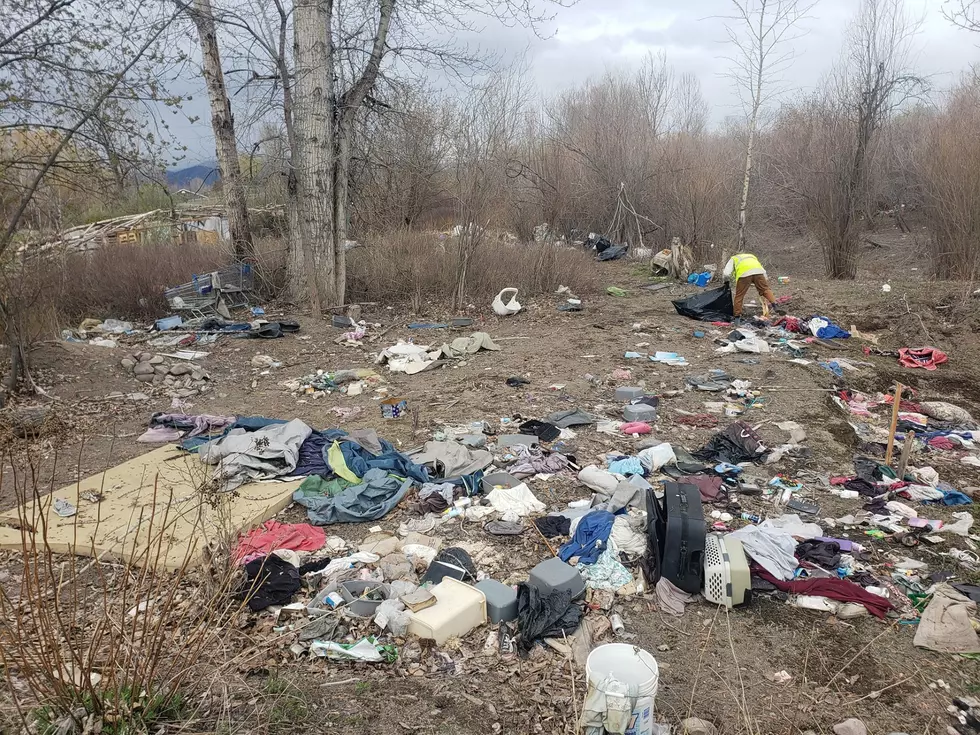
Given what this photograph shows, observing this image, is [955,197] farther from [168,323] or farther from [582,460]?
[168,323]

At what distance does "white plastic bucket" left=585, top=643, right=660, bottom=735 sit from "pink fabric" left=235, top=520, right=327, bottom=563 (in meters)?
2.08

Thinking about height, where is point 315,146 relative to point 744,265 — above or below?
above

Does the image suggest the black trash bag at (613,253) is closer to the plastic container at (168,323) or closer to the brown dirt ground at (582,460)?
the brown dirt ground at (582,460)

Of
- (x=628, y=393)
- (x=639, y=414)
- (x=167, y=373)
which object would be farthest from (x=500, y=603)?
(x=167, y=373)

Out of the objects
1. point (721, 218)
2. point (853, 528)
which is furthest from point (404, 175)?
point (853, 528)

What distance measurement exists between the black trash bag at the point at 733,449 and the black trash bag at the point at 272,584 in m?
3.31

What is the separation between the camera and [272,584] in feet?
10.9

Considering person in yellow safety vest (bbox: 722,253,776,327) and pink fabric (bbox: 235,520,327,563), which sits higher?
person in yellow safety vest (bbox: 722,253,776,327)

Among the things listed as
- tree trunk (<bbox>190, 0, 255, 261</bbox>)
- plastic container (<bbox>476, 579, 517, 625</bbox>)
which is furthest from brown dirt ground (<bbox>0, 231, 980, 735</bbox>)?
tree trunk (<bbox>190, 0, 255, 261</bbox>)

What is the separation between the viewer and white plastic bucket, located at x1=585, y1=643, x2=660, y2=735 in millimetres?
2277

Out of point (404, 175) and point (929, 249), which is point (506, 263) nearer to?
point (404, 175)

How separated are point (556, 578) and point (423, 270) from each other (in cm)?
865

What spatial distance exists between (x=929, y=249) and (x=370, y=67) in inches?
459

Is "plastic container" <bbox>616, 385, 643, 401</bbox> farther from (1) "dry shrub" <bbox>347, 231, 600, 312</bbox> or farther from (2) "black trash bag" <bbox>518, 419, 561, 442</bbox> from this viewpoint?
(1) "dry shrub" <bbox>347, 231, 600, 312</bbox>
